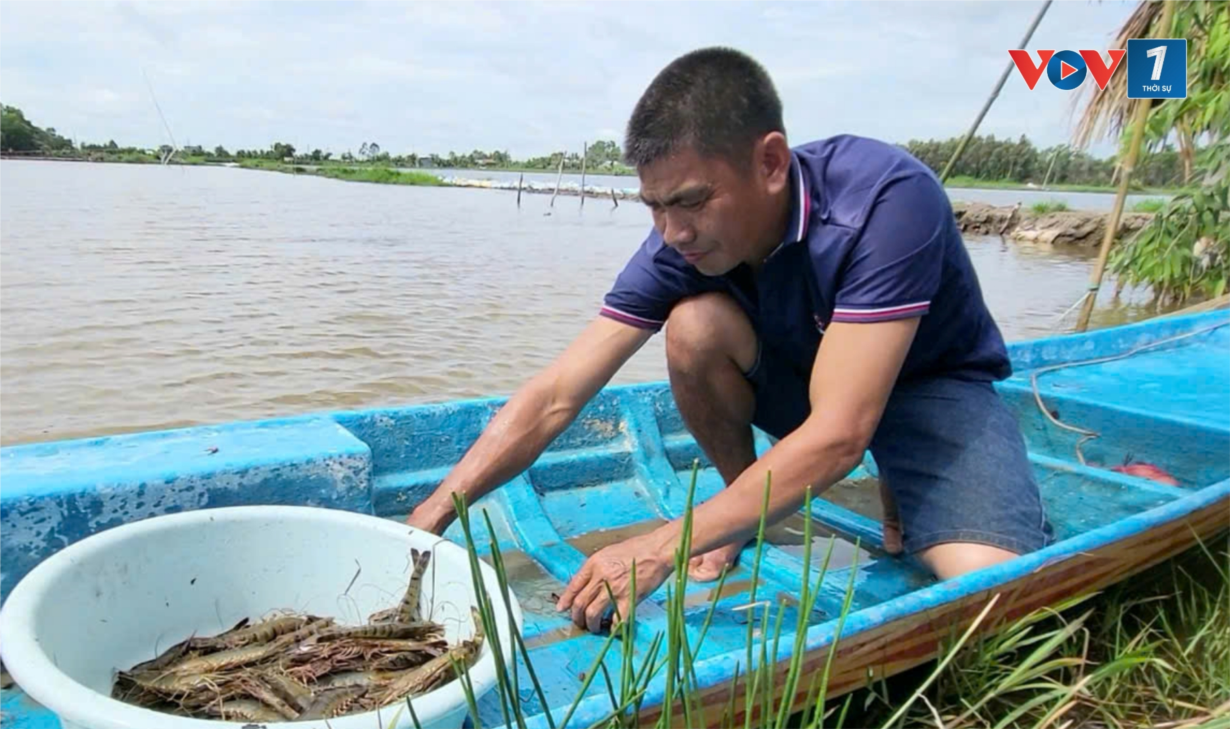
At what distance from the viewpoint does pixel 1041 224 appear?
2428cm

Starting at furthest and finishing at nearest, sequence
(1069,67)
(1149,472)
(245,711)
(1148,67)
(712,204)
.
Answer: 1. (1069,67)
2. (1148,67)
3. (1149,472)
4. (712,204)
5. (245,711)

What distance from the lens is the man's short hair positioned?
5.89 feet

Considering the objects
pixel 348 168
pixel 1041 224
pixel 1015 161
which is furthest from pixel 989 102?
pixel 348 168

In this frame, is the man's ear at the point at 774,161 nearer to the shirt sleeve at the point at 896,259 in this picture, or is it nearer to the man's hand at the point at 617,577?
the shirt sleeve at the point at 896,259

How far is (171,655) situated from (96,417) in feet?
12.6

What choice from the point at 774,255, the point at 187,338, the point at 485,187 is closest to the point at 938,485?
the point at 774,255

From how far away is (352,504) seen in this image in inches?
82.8

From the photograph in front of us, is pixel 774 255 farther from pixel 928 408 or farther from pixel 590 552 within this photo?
pixel 590 552

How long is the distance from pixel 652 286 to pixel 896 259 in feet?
2.10

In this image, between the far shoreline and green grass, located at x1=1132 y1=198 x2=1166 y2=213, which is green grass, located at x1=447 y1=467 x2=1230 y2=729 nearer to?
green grass, located at x1=1132 y1=198 x2=1166 y2=213

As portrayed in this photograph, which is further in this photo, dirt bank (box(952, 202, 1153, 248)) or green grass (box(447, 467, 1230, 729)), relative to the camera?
dirt bank (box(952, 202, 1153, 248))

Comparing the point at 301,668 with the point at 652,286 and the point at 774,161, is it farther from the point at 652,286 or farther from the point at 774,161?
the point at 774,161

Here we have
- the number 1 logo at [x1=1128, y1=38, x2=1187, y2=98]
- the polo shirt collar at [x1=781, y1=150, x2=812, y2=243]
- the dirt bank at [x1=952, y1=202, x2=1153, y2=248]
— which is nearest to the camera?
the polo shirt collar at [x1=781, y1=150, x2=812, y2=243]

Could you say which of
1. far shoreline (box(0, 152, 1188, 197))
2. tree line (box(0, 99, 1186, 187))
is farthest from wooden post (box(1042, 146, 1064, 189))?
far shoreline (box(0, 152, 1188, 197))
